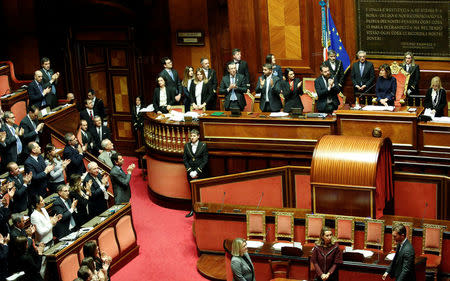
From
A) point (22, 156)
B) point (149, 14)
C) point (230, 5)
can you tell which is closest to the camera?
point (22, 156)

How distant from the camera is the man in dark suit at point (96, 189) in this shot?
959cm

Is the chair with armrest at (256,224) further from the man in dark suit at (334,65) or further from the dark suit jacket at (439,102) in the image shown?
the man in dark suit at (334,65)

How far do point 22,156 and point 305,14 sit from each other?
5104mm

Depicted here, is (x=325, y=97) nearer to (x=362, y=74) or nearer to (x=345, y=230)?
(x=362, y=74)

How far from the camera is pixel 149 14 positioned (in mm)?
13742

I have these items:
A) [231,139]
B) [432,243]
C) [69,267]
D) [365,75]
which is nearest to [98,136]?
[231,139]

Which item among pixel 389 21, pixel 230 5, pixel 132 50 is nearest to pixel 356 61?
pixel 389 21

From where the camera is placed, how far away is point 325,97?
10648 mm

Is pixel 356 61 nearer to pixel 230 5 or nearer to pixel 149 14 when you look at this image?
pixel 230 5

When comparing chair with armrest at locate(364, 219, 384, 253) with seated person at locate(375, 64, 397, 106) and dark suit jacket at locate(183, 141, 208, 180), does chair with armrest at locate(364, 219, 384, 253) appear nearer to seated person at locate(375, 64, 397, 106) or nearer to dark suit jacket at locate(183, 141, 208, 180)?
seated person at locate(375, 64, 397, 106)

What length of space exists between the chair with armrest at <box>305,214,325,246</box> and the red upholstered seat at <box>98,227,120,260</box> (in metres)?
2.50

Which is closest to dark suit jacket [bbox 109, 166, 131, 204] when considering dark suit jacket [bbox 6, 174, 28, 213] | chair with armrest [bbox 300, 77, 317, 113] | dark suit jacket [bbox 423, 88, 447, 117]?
dark suit jacket [bbox 6, 174, 28, 213]

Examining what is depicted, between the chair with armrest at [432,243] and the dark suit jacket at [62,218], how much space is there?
4257mm

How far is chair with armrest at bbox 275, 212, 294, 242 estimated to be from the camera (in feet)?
29.4
